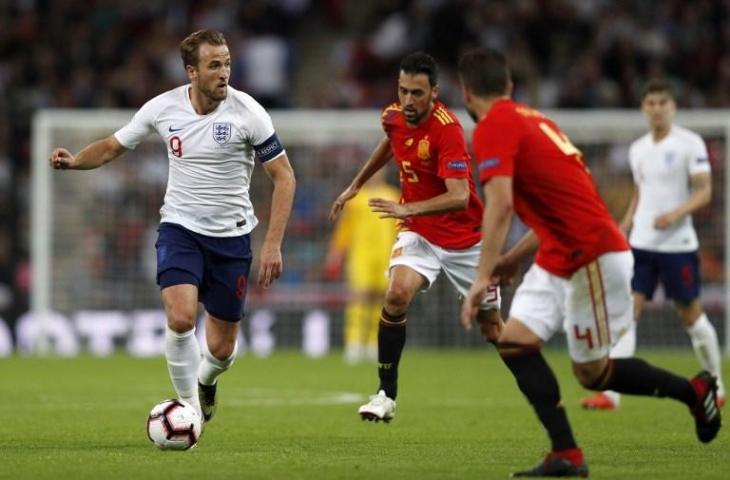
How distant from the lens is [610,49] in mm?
23688

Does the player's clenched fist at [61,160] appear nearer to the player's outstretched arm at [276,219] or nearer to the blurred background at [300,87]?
the player's outstretched arm at [276,219]

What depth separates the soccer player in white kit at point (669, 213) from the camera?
1237 cm

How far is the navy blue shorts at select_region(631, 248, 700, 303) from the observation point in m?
12.5

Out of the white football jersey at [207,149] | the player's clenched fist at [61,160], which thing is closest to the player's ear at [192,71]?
the white football jersey at [207,149]

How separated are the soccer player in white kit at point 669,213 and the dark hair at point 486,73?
5.16m

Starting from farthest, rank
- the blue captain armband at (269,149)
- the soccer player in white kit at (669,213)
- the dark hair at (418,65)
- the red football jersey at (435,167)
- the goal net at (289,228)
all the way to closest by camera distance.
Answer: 1. the goal net at (289,228)
2. the soccer player in white kit at (669,213)
3. the red football jersey at (435,167)
4. the dark hair at (418,65)
5. the blue captain armband at (269,149)

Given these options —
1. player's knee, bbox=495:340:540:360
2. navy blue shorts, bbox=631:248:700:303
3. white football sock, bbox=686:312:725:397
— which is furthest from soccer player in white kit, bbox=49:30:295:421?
Answer: white football sock, bbox=686:312:725:397

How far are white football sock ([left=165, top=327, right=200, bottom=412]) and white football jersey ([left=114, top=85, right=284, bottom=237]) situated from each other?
2.18 feet

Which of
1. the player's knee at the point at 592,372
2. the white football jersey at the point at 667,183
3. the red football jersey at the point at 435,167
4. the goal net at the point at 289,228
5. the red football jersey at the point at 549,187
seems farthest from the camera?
the goal net at the point at 289,228

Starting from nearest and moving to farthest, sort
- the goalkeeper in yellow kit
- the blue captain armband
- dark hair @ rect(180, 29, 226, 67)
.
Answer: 1. dark hair @ rect(180, 29, 226, 67)
2. the blue captain armband
3. the goalkeeper in yellow kit

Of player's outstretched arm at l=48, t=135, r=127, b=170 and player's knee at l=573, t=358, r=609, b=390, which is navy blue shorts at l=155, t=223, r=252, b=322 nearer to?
player's outstretched arm at l=48, t=135, r=127, b=170

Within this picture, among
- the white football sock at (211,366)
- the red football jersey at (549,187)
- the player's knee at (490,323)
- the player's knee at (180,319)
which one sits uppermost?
the red football jersey at (549,187)

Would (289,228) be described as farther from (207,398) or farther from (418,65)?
(418,65)

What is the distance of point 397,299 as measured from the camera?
32.5ft
